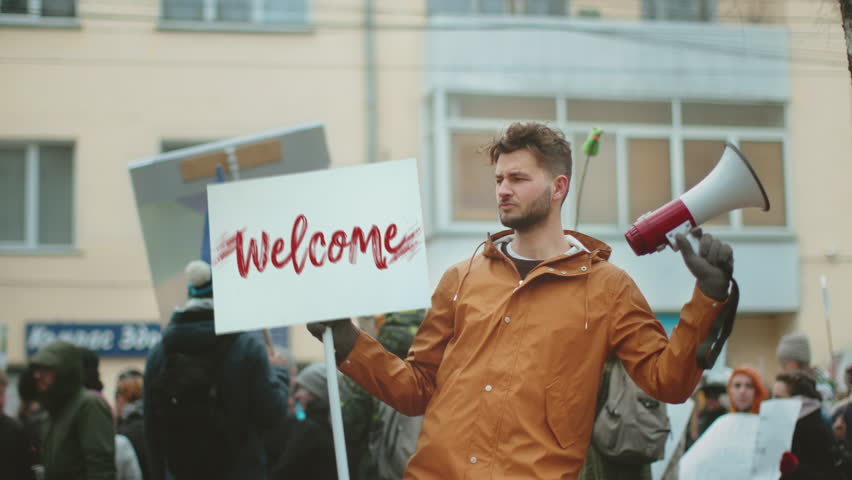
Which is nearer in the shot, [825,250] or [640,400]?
[640,400]

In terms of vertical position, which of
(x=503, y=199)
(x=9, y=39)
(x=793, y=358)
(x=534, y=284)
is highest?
(x=9, y=39)

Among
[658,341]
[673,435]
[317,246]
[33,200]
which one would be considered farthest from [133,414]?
[33,200]

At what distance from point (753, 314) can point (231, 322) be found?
1502 centimetres

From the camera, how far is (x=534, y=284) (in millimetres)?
3773

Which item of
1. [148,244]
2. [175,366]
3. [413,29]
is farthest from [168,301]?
[413,29]

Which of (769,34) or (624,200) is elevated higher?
(769,34)

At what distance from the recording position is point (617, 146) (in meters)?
17.2

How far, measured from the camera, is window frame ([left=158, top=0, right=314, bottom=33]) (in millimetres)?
16922

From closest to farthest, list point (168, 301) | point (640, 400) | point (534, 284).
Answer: point (534, 284)
point (640, 400)
point (168, 301)

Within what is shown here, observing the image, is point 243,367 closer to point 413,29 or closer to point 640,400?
point 640,400

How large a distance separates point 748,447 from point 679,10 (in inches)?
508

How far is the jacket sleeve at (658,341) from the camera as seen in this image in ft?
10.9

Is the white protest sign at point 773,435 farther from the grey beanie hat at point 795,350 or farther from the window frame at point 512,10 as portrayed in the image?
the window frame at point 512,10

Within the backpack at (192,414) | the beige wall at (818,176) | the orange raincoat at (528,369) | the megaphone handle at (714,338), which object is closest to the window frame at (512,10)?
the beige wall at (818,176)
